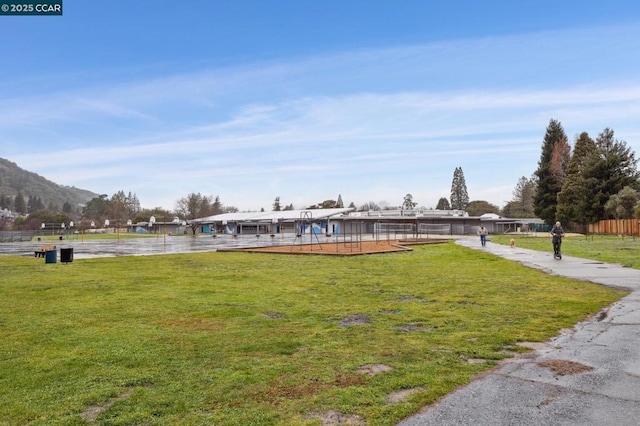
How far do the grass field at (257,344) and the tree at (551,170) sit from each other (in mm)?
66488

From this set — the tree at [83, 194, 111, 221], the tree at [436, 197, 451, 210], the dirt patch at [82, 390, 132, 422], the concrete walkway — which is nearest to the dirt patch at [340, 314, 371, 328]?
the concrete walkway

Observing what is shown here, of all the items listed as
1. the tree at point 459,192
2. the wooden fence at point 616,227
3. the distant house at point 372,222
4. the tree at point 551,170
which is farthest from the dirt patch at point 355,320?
the tree at point 459,192

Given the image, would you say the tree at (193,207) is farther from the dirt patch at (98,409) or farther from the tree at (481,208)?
the dirt patch at (98,409)

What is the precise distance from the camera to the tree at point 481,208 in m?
125

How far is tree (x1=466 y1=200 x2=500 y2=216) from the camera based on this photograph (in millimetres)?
124812

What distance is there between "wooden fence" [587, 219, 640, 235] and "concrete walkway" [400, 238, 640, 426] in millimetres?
48981

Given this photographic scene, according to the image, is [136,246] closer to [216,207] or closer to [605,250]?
[605,250]

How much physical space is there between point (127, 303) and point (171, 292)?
5.51 feet

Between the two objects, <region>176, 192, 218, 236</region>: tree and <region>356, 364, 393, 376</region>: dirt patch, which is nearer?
<region>356, 364, 393, 376</region>: dirt patch

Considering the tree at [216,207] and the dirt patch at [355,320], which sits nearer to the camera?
the dirt patch at [355,320]

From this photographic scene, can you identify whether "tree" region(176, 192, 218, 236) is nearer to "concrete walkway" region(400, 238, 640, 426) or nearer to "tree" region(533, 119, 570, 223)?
"tree" region(533, 119, 570, 223)

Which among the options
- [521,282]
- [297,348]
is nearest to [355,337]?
[297,348]

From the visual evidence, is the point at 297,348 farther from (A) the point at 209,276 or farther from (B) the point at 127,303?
(A) the point at 209,276

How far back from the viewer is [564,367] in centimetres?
518
